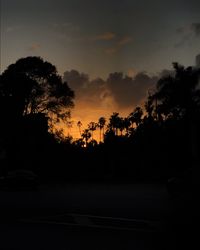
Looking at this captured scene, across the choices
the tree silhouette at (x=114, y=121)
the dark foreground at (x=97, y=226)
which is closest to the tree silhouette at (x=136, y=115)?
the tree silhouette at (x=114, y=121)

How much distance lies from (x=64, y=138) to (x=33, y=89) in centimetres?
755

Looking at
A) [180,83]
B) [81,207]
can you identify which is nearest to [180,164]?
[180,83]

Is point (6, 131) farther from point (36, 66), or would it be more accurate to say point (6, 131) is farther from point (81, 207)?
point (81, 207)

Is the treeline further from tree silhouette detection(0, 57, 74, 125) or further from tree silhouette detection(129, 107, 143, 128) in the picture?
tree silhouette detection(129, 107, 143, 128)

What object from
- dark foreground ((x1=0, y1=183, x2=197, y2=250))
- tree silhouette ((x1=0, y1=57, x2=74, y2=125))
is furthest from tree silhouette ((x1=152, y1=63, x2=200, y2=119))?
dark foreground ((x1=0, y1=183, x2=197, y2=250))

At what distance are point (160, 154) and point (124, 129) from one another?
53.3 meters

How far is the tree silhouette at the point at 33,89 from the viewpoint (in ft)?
190

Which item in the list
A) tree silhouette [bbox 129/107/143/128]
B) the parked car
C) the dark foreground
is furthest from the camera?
tree silhouette [bbox 129/107/143/128]

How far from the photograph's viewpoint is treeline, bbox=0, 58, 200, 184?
183 ft

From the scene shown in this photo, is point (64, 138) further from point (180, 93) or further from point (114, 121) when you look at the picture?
point (114, 121)

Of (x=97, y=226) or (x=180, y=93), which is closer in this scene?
(x=97, y=226)

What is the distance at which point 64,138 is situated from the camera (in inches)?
2434

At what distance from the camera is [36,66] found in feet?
195

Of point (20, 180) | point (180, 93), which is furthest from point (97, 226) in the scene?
point (180, 93)
